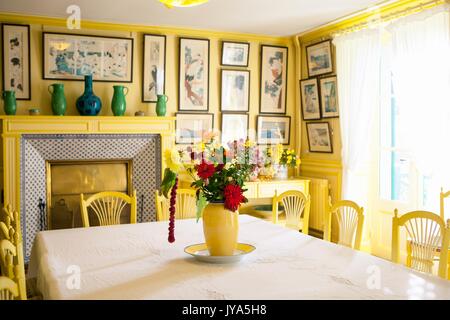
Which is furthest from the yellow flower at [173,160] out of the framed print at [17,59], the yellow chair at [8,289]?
the framed print at [17,59]

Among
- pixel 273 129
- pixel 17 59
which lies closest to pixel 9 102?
pixel 17 59

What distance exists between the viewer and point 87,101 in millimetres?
5207

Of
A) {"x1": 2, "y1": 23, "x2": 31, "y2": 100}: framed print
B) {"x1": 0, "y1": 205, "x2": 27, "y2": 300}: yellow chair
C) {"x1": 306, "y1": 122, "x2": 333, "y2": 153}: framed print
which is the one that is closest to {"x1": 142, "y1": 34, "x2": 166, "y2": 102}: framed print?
{"x1": 2, "y1": 23, "x2": 31, "y2": 100}: framed print

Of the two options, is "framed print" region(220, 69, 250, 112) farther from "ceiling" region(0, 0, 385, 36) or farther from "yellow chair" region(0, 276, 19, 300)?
"yellow chair" region(0, 276, 19, 300)

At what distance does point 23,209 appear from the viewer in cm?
502

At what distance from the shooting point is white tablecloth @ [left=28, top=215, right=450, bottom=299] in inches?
77.1

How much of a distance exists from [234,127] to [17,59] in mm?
2577

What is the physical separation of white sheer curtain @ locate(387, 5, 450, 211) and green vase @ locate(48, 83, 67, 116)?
334 cm

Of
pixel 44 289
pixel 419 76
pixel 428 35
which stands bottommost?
pixel 44 289

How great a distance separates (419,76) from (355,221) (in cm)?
180

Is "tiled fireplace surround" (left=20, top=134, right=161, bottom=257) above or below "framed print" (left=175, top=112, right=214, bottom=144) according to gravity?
below

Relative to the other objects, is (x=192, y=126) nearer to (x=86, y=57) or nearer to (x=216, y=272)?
(x=86, y=57)
